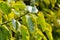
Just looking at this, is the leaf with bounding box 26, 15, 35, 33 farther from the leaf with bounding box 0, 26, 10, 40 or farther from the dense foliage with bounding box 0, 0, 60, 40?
the leaf with bounding box 0, 26, 10, 40

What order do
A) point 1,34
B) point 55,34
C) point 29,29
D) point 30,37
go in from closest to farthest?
point 1,34 → point 29,29 → point 30,37 → point 55,34

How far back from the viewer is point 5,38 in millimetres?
993

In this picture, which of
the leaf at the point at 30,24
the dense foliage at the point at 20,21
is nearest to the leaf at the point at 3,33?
the dense foliage at the point at 20,21

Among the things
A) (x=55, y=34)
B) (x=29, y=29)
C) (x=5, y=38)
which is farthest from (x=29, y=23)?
(x=55, y=34)

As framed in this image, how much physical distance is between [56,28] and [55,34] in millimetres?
56

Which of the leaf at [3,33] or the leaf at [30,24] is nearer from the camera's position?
the leaf at [3,33]

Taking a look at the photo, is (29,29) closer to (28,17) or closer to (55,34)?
(28,17)

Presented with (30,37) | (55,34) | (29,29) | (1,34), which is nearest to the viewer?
(1,34)

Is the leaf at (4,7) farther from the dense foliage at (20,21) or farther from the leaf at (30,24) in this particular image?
the leaf at (30,24)

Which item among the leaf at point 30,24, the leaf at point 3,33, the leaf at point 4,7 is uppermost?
the leaf at point 4,7

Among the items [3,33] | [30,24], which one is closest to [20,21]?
[30,24]

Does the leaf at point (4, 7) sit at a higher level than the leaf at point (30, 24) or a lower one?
higher

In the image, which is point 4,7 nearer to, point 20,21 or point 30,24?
point 30,24

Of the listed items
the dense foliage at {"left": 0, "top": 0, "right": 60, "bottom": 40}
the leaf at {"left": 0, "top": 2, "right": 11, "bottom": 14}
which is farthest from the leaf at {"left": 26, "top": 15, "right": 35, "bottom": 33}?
the leaf at {"left": 0, "top": 2, "right": 11, "bottom": 14}
